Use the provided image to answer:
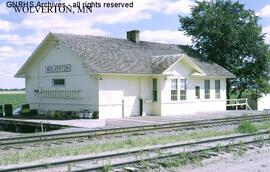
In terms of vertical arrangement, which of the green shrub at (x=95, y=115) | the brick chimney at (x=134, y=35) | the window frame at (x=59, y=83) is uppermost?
the brick chimney at (x=134, y=35)

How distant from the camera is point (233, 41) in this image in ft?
120

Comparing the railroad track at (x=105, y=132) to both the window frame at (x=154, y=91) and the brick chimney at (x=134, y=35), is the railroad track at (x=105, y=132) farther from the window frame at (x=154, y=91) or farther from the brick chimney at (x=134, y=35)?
the brick chimney at (x=134, y=35)

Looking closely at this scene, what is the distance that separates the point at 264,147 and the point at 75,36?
17743mm

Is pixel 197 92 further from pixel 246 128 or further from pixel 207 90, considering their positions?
pixel 246 128

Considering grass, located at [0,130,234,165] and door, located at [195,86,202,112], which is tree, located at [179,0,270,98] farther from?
grass, located at [0,130,234,165]

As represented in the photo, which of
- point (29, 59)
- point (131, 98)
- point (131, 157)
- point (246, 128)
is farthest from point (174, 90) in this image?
point (131, 157)

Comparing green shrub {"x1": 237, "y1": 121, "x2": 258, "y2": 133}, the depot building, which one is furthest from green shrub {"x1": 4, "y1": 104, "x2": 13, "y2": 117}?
green shrub {"x1": 237, "y1": 121, "x2": 258, "y2": 133}

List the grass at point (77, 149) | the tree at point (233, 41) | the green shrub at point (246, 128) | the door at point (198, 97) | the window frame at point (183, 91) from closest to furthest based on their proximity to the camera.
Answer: the grass at point (77, 149)
the green shrub at point (246, 128)
the window frame at point (183, 91)
the door at point (198, 97)
the tree at point (233, 41)

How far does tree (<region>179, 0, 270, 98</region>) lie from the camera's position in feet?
121

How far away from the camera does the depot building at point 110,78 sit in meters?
25.8

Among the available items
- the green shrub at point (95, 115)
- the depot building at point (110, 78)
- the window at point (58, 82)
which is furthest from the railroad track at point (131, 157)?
the window at point (58, 82)

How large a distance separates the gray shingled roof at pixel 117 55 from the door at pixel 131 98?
84cm

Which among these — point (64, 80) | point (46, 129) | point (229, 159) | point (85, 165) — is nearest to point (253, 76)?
point (64, 80)

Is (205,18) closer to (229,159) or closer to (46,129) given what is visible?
(46,129)
